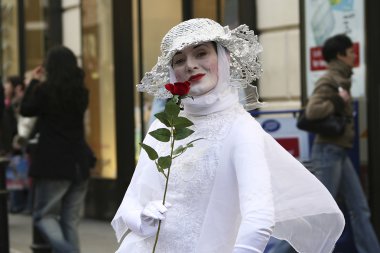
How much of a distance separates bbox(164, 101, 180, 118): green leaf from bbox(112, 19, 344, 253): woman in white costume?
157mm

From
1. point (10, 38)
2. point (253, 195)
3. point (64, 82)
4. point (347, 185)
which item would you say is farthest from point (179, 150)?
point (10, 38)

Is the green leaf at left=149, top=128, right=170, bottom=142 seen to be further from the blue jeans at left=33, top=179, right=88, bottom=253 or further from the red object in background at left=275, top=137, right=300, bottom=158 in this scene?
the red object in background at left=275, top=137, right=300, bottom=158

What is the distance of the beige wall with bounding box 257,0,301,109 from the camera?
8695 mm

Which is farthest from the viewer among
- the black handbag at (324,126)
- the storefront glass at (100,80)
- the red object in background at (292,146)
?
the storefront glass at (100,80)

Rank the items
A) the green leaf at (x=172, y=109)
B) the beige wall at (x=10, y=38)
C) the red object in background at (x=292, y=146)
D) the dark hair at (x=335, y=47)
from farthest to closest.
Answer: the beige wall at (x=10, y=38), the red object in background at (x=292, y=146), the dark hair at (x=335, y=47), the green leaf at (x=172, y=109)

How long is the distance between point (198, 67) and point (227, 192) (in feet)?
1.37

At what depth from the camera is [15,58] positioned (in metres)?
14.7

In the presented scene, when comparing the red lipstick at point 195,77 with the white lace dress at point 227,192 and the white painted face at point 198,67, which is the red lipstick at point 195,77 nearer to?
the white painted face at point 198,67

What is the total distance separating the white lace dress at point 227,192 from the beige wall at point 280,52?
5.59 meters

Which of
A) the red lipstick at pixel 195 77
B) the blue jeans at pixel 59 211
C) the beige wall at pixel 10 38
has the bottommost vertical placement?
the blue jeans at pixel 59 211

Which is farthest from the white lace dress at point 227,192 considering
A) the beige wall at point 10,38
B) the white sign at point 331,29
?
the beige wall at point 10,38

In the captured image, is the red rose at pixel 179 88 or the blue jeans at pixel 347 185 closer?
the red rose at pixel 179 88

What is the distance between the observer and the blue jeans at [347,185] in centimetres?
684

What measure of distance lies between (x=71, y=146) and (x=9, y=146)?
325 cm
